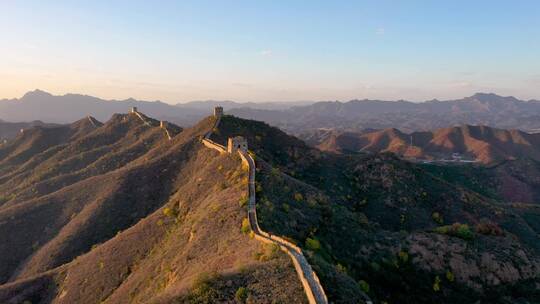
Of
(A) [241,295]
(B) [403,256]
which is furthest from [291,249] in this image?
(B) [403,256]

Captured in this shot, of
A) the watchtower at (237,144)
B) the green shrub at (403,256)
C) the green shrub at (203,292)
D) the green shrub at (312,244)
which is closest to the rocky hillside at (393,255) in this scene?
the green shrub at (312,244)

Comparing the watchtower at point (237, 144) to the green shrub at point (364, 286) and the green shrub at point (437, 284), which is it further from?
the green shrub at point (437, 284)

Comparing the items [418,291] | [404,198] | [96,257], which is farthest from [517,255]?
[96,257]

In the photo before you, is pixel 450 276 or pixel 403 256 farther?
pixel 403 256

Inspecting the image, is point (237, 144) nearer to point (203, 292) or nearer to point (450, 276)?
point (450, 276)

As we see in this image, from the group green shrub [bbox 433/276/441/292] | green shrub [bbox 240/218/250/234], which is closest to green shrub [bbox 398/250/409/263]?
green shrub [bbox 433/276/441/292]

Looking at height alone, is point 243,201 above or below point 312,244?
above

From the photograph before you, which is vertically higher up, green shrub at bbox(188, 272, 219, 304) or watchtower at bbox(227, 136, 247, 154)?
watchtower at bbox(227, 136, 247, 154)

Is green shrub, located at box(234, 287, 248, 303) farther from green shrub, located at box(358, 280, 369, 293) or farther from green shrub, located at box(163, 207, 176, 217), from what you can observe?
green shrub, located at box(163, 207, 176, 217)
